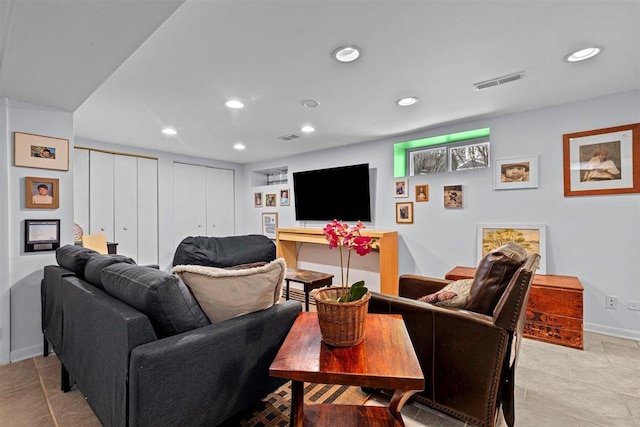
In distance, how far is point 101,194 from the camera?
4.57 meters

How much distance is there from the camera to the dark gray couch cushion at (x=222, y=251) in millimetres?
4098

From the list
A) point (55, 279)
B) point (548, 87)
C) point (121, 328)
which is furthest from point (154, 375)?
point (548, 87)

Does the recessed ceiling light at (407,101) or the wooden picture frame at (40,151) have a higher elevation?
the recessed ceiling light at (407,101)

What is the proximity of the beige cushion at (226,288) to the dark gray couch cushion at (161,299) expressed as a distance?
0.05 metres

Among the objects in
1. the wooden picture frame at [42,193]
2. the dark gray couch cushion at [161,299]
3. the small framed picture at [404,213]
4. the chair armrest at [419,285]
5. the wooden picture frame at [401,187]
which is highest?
the wooden picture frame at [401,187]

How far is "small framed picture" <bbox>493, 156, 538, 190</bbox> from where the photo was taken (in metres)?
3.19

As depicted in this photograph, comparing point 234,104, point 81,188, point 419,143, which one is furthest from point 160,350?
point 81,188

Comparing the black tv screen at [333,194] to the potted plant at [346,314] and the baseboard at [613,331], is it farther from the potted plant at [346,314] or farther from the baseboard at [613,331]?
the potted plant at [346,314]

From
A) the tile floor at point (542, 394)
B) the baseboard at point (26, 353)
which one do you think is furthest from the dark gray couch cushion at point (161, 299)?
the baseboard at point (26, 353)

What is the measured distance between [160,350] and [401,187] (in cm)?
361

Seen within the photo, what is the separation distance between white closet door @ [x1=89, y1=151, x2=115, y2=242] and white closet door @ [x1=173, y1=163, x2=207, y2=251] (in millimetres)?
1014

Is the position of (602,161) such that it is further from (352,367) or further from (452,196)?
(352,367)

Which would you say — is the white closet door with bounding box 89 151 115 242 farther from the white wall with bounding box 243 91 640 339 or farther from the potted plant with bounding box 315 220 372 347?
the potted plant with bounding box 315 220 372 347

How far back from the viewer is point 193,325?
4.52 ft
